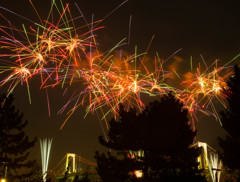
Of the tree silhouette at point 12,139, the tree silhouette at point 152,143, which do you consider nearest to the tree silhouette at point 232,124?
the tree silhouette at point 152,143

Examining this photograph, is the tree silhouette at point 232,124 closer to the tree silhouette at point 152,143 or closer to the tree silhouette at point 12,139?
the tree silhouette at point 152,143

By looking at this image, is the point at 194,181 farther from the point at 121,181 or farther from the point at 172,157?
the point at 121,181

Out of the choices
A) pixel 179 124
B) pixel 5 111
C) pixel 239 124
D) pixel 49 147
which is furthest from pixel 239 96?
pixel 5 111

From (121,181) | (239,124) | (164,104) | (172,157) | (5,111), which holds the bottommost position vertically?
(121,181)

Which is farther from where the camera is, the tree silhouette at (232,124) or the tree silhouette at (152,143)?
the tree silhouette at (232,124)

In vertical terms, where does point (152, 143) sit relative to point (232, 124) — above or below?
below

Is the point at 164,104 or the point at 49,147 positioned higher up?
the point at 164,104
